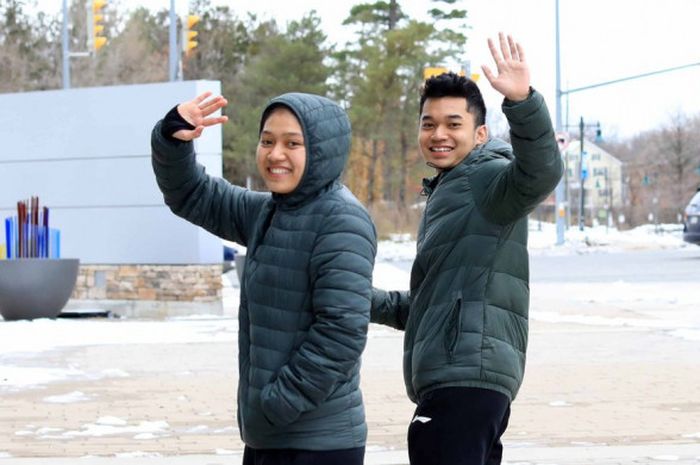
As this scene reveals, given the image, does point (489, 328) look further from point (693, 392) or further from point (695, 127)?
point (695, 127)

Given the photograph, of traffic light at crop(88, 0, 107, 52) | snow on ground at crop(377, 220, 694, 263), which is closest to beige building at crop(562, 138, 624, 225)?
snow on ground at crop(377, 220, 694, 263)

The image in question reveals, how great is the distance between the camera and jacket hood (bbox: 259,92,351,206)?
3809 mm

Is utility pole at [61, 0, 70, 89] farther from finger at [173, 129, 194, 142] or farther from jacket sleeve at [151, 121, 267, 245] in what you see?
finger at [173, 129, 194, 142]

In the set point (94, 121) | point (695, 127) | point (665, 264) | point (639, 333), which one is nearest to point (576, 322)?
point (639, 333)

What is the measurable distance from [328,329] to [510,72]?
0.94 m

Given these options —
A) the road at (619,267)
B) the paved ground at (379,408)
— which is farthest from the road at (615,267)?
the paved ground at (379,408)

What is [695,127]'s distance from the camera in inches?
3477

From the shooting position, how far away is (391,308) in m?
4.44

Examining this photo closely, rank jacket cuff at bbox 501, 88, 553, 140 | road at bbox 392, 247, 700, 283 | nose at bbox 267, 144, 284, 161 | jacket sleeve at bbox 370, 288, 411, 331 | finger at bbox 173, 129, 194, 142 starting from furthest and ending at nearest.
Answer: road at bbox 392, 247, 700, 283, jacket sleeve at bbox 370, 288, 411, 331, finger at bbox 173, 129, 194, 142, jacket cuff at bbox 501, 88, 553, 140, nose at bbox 267, 144, 284, 161

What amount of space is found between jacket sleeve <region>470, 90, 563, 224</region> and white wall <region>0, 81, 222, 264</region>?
43.9 feet

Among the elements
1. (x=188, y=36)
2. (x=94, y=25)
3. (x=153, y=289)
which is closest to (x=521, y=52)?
(x=153, y=289)

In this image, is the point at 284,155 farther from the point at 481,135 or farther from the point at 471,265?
the point at 481,135

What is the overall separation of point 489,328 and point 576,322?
11.8 m

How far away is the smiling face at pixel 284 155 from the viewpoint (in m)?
3.81
